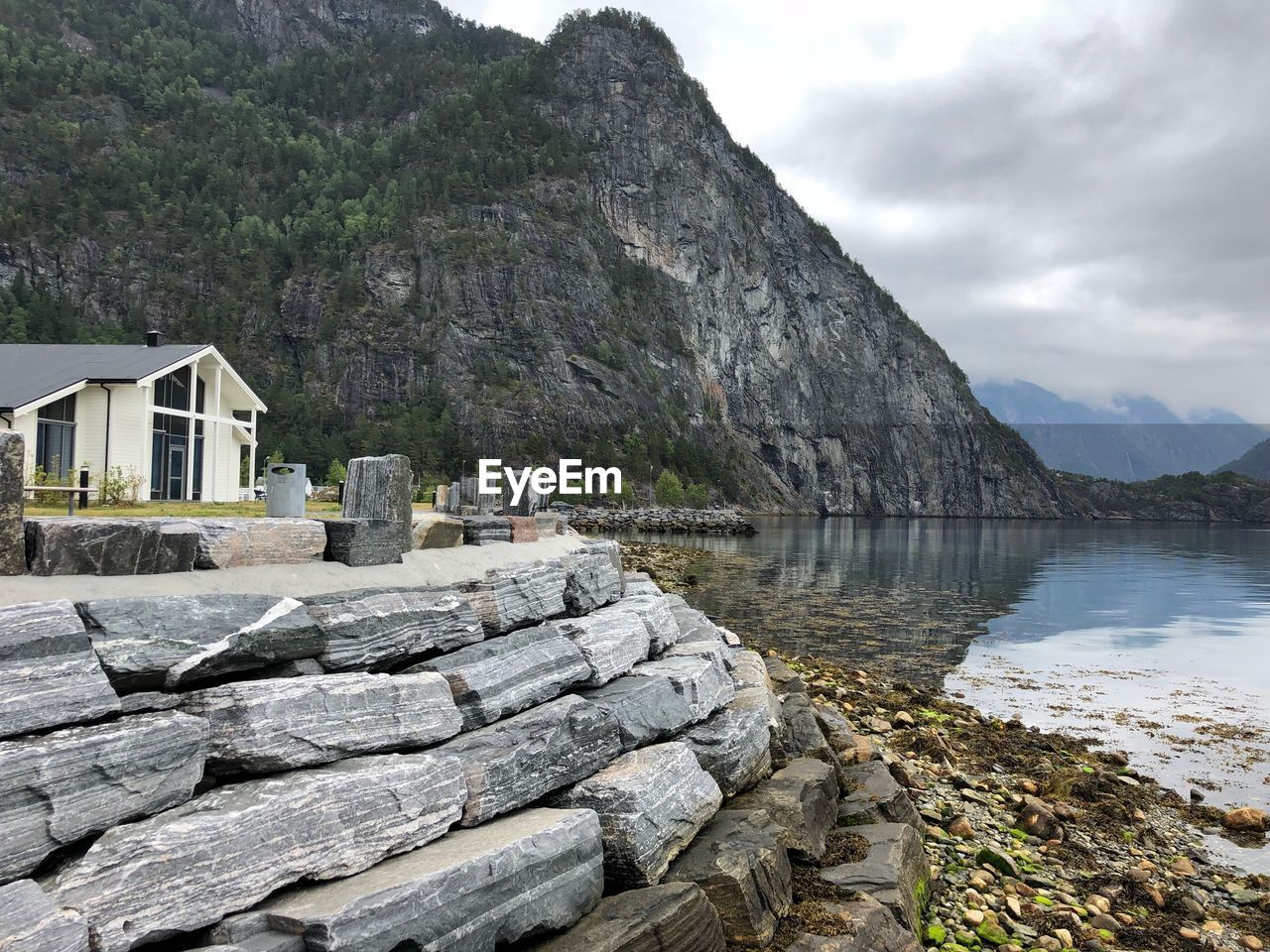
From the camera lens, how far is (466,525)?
31.7 feet

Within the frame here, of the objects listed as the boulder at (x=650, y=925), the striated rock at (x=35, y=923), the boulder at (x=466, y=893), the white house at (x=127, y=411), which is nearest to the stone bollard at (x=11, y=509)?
the striated rock at (x=35, y=923)

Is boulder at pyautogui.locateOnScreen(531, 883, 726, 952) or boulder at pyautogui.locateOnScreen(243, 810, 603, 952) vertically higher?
boulder at pyautogui.locateOnScreen(243, 810, 603, 952)

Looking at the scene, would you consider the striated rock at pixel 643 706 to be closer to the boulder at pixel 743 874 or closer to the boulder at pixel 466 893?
the boulder at pixel 743 874

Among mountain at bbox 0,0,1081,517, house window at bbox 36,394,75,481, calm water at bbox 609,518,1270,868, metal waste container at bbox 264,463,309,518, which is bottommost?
calm water at bbox 609,518,1270,868

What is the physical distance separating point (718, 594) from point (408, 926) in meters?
32.8

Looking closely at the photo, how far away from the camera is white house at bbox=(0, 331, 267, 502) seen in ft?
73.0

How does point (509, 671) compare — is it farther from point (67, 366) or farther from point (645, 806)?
point (67, 366)

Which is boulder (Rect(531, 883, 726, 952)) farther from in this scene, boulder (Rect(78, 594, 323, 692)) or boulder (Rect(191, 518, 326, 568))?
boulder (Rect(191, 518, 326, 568))

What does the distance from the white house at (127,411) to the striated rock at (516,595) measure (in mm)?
18210

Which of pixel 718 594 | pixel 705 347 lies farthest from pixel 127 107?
pixel 718 594

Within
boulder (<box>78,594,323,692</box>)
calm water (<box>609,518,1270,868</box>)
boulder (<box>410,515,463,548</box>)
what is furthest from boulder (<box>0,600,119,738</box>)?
calm water (<box>609,518,1270,868</box>)

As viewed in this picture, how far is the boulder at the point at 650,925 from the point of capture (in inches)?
222

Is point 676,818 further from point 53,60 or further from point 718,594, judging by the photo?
point 53,60

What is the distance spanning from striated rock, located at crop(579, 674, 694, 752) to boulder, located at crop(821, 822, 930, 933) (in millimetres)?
2007
